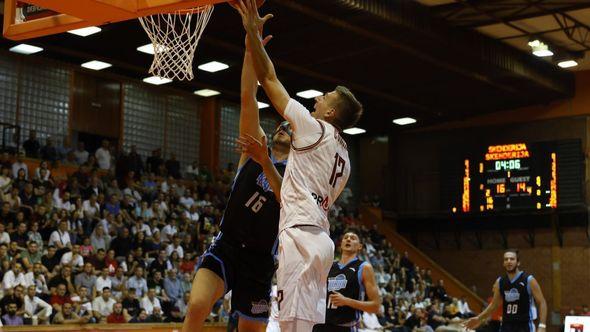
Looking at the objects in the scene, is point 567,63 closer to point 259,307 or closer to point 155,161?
point 155,161

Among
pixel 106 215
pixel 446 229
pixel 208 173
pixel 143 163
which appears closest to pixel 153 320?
pixel 106 215

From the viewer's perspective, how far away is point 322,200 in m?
5.46

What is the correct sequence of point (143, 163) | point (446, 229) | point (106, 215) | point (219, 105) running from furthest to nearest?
point (446, 229) → point (219, 105) → point (143, 163) → point (106, 215)

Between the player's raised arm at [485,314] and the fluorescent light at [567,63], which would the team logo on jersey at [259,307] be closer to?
the player's raised arm at [485,314]

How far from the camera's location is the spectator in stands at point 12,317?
46.6 ft

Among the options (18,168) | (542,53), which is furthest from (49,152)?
(542,53)

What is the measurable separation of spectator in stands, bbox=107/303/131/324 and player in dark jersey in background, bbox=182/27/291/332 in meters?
10.1

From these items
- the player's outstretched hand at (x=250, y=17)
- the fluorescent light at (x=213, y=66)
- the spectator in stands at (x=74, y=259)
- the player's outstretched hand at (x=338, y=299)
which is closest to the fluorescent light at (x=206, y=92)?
the fluorescent light at (x=213, y=66)

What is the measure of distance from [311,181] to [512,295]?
8.58 meters

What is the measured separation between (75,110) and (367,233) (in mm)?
10580

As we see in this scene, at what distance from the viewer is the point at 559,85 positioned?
2764 cm

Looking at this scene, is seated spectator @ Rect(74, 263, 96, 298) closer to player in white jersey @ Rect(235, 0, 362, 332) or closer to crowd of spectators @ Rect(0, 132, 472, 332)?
crowd of spectators @ Rect(0, 132, 472, 332)

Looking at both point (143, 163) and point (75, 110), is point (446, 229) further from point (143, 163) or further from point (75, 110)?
point (75, 110)

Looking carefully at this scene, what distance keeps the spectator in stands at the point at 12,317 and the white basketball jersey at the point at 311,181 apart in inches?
401
